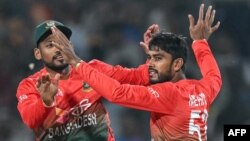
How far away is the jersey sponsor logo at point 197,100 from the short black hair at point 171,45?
25cm

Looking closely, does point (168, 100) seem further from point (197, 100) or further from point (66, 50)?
point (66, 50)

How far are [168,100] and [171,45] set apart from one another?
43 centimetres

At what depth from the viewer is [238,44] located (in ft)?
31.2

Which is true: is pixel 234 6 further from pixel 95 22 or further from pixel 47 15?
pixel 47 15

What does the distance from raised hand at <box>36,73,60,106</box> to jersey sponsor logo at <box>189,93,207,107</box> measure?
39.5 inches

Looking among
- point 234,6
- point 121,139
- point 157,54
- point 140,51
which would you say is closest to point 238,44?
point 234,6

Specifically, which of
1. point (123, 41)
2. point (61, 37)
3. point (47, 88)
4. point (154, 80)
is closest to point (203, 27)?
point (154, 80)

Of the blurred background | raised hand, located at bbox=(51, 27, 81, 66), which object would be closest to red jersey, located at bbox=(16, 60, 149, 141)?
raised hand, located at bbox=(51, 27, 81, 66)

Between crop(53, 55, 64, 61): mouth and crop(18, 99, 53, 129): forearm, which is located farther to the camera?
crop(53, 55, 64, 61): mouth

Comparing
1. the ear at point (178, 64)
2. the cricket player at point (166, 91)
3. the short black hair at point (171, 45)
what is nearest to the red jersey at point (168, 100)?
the cricket player at point (166, 91)

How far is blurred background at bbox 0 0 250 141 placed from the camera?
28.9 feet

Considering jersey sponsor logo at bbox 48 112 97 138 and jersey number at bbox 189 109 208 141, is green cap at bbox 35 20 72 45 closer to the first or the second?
jersey sponsor logo at bbox 48 112 97 138

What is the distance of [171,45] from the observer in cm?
561

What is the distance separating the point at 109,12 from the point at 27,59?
1.32 meters
